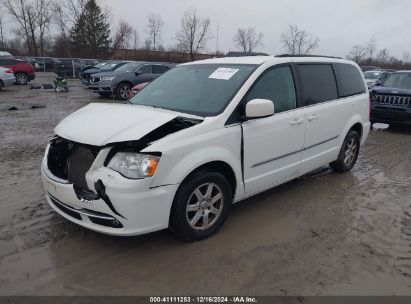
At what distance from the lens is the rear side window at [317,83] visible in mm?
4840

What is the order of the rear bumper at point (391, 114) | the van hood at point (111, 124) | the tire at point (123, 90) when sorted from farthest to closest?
the tire at point (123, 90), the rear bumper at point (391, 114), the van hood at point (111, 124)

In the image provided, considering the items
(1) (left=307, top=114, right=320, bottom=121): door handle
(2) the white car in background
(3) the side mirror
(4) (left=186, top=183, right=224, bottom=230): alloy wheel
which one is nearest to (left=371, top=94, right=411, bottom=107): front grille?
(1) (left=307, top=114, right=320, bottom=121): door handle

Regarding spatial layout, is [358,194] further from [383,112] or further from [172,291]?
[383,112]

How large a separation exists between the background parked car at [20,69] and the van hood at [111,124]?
70.6ft

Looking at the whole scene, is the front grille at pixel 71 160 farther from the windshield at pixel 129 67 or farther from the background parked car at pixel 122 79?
the windshield at pixel 129 67

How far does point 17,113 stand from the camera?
39.3 feet

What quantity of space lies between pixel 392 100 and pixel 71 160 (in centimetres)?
961

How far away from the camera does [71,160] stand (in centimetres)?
358

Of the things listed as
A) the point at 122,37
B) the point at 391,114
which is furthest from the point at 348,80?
the point at 122,37

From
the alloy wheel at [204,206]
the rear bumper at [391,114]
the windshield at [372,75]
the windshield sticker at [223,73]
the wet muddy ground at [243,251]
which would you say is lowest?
the wet muddy ground at [243,251]

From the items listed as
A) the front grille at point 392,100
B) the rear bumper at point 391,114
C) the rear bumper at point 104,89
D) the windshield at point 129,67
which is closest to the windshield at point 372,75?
the front grille at point 392,100

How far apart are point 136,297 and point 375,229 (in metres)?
2.72

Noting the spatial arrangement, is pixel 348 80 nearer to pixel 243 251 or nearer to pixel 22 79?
pixel 243 251

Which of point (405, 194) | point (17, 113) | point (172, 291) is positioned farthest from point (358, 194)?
point (17, 113)
